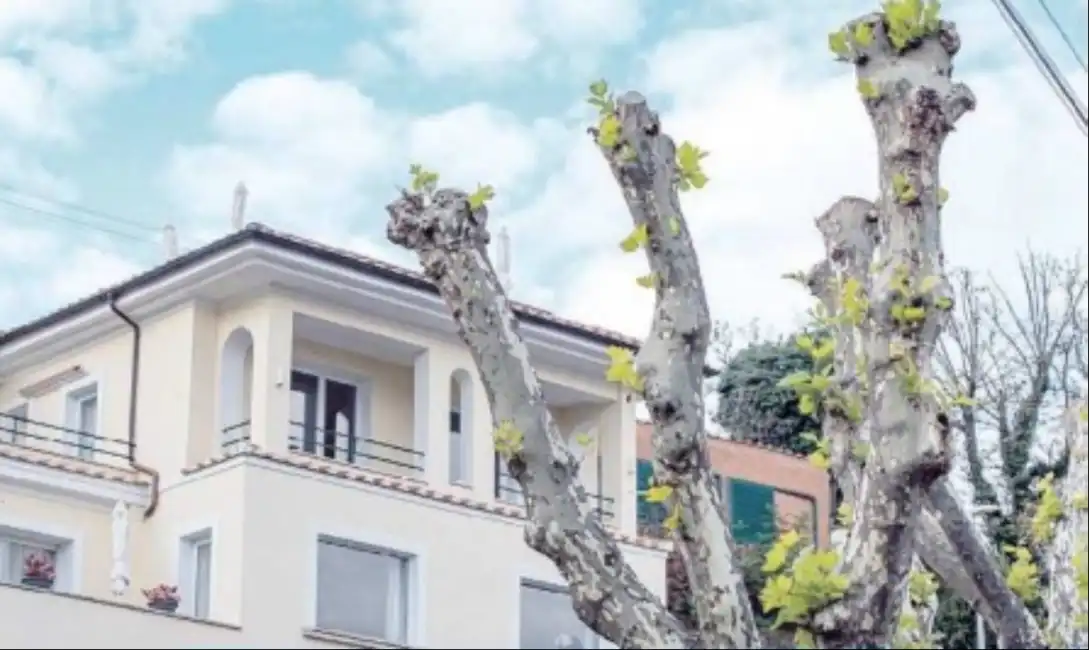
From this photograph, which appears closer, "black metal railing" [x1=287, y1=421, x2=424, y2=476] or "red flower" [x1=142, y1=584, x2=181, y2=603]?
"red flower" [x1=142, y1=584, x2=181, y2=603]

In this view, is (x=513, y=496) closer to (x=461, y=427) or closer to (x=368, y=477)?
(x=461, y=427)

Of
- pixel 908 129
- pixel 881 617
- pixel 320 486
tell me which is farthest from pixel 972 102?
pixel 320 486

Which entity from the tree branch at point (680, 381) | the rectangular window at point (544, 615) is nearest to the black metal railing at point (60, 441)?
the rectangular window at point (544, 615)

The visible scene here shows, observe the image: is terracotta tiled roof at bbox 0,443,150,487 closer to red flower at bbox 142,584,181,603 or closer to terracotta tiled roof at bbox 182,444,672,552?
terracotta tiled roof at bbox 182,444,672,552

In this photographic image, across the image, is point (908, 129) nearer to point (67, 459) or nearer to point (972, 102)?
point (972, 102)

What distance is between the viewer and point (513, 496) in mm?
30484

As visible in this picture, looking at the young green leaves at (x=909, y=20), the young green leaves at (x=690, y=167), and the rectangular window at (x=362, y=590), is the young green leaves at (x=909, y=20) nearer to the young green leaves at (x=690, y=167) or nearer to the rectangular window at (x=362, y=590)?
the young green leaves at (x=690, y=167)

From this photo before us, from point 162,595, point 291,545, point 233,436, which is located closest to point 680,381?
point 162,595

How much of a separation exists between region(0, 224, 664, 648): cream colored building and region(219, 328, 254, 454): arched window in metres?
0.03

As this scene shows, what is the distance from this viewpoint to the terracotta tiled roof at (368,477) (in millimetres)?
26734

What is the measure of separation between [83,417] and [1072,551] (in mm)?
19084

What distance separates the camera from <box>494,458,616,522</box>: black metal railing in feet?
98.5

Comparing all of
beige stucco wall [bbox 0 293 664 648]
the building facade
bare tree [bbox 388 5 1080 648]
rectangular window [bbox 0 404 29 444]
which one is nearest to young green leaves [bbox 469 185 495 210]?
bare tree [bbox 388 5 1080 648]

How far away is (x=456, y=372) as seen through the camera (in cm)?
2991
